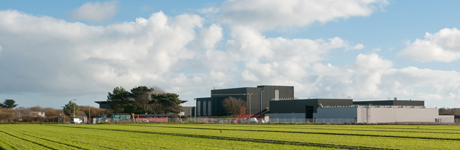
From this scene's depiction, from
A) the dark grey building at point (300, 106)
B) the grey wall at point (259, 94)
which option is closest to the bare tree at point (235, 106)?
the grey wall at point (259, 94)

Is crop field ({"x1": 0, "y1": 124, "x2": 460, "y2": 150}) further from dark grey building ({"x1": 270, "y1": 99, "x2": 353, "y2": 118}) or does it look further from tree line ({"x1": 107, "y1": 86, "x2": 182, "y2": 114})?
tree line ({"x1": 107, "y1": 86, "x2": 182, "y2": 114})

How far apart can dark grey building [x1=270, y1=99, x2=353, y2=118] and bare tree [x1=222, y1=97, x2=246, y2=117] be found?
15.7 meters

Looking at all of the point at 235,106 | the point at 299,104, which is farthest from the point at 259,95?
the point at 299,104

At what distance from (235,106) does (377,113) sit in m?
47.9

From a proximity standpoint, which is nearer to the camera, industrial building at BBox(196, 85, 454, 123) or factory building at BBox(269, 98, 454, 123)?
factory building at BBox(269, 98, 454, 123)

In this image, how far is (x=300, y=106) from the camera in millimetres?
115250

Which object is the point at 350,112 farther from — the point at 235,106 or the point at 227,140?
the point at 227,140

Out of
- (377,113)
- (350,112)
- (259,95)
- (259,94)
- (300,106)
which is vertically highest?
(259,94)

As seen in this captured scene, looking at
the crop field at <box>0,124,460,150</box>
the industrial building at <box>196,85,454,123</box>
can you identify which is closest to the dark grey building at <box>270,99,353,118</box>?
the industrial building at <box>196,85,454,123</box>

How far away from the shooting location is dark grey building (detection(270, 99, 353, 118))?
372 feet

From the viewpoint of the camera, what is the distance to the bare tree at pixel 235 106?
13638 centimetres

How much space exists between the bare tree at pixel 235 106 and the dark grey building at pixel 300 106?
15.7m

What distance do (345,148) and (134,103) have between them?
107 meters

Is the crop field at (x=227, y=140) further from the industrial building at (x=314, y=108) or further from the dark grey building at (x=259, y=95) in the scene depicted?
the dark grey building at (x=259, y=95)
